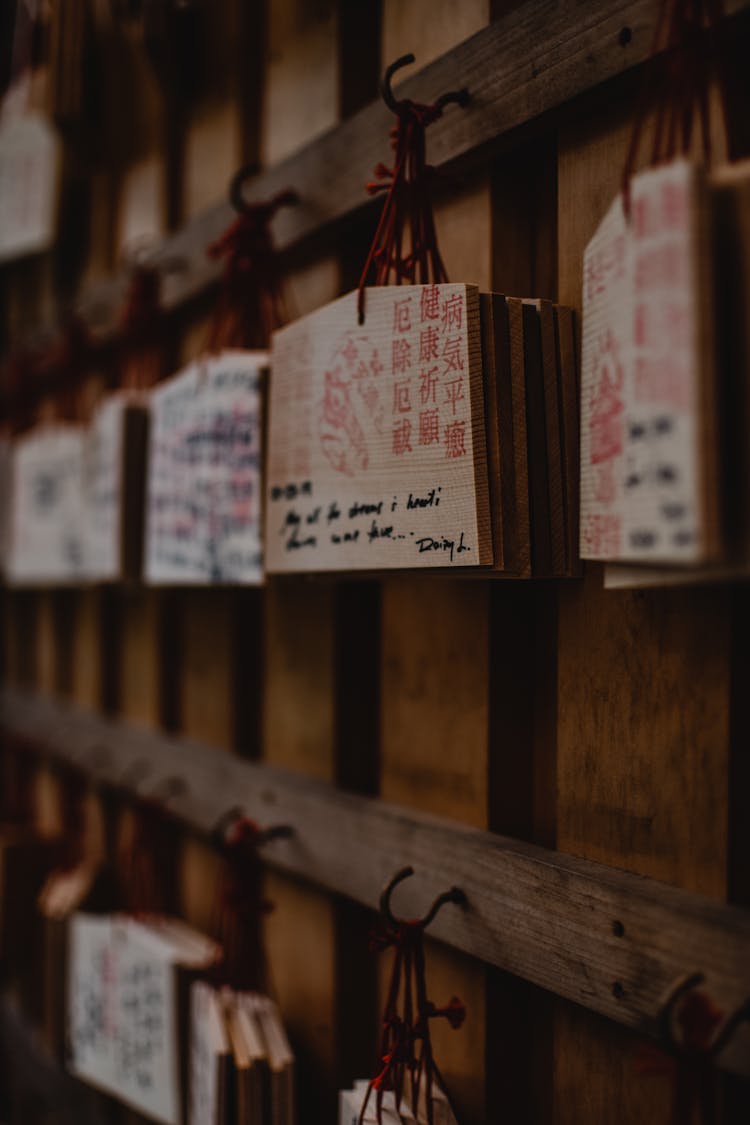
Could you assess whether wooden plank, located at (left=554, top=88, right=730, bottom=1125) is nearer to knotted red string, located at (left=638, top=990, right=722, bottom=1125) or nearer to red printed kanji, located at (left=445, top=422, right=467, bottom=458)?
knotted red string, located at (left=638, top=990, right=722, bottom=1125)

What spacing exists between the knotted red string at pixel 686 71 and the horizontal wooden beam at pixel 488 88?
0.02 meters

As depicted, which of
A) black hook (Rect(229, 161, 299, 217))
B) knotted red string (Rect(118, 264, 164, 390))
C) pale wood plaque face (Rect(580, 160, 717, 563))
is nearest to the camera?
pale wood plaque face (Rect(580, 160, 717, 563))

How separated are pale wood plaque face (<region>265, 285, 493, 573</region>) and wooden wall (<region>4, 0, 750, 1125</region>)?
0.47 feet

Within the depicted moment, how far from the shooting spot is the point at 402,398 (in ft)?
4.05

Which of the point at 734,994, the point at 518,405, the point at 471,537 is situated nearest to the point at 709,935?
the point at 734,994

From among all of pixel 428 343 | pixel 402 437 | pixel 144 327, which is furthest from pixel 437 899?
pixel 144 327

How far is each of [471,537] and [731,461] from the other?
1.07ft

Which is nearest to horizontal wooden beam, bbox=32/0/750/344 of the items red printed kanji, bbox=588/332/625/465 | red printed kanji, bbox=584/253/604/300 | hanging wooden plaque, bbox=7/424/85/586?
red printed kanji, bbox=584/253/604/300

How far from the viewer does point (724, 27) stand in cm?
103

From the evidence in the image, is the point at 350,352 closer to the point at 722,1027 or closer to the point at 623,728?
the point at 623,728

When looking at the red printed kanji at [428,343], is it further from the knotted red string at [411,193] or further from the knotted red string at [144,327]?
the knotted red string at [144,327]

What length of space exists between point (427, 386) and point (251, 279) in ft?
2.23

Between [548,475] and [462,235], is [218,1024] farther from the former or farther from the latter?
[462,235]

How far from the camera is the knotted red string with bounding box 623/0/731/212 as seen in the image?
0.99m
